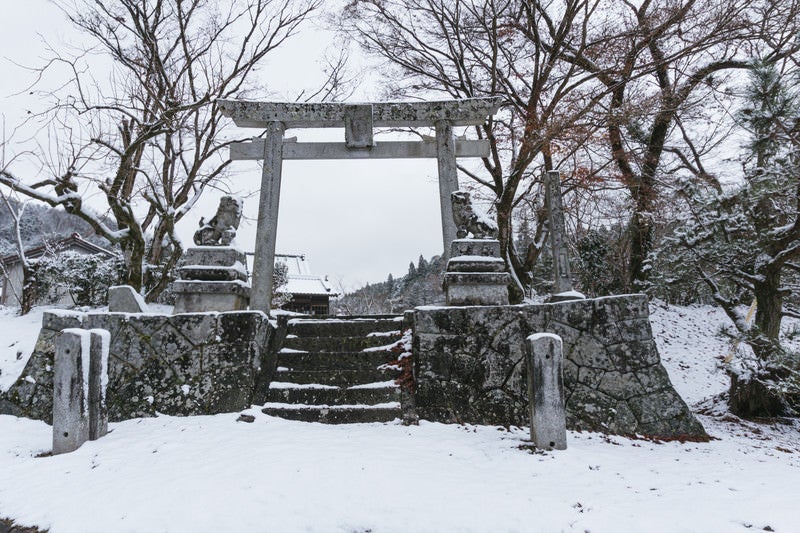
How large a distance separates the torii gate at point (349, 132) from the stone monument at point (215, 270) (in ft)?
3.41

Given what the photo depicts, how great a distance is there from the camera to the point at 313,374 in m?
5.49

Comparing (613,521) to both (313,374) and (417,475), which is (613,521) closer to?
(417,475)

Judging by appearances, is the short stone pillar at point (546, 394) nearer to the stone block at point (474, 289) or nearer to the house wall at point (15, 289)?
the stone block at point (474, 289)

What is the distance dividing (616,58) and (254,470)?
33.7ft

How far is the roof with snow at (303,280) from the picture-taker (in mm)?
22281

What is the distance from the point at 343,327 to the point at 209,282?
1.93 metres

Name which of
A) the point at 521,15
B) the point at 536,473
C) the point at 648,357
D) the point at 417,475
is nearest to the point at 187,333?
the point at 417,475

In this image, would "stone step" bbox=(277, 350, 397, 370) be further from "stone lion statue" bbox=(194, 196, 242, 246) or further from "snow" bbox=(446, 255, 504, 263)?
"stone lion statue" bbox=(194, 196, 242, 246)

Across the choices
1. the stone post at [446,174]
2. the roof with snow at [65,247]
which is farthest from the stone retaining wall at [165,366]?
the roof with snow at [65,247]

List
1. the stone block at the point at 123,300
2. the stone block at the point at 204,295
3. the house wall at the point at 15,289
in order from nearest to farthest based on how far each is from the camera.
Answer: the stone block at the point at 204,295
the stone block at the point at 123,300
the house wall at the point at 15,289

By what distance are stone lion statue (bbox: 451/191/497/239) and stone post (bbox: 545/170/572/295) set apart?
44.4 inches

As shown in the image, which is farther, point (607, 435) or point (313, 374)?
point (313, 374)

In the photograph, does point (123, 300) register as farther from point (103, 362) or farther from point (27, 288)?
point (27, 288)

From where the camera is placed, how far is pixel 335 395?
5.18 meters
